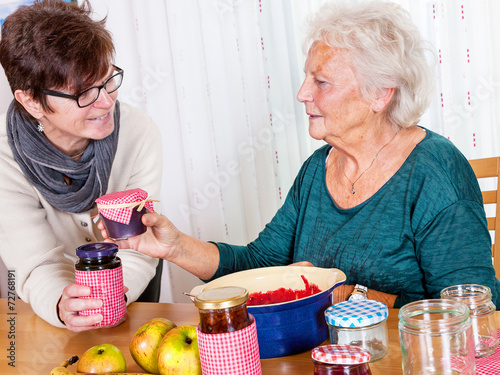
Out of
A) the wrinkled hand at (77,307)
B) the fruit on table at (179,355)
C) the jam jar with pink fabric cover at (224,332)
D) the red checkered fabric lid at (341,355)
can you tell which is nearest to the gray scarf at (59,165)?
the wrinkled hand at (77,307)

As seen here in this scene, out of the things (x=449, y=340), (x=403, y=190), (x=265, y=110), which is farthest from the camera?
(x=265, y=110)

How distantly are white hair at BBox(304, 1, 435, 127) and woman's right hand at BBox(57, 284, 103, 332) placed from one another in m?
0.90

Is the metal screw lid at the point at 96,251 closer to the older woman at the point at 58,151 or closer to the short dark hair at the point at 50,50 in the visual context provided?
the older woman at the point at 58,151

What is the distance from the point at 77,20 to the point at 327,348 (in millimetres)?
1264

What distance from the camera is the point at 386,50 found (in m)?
1.49

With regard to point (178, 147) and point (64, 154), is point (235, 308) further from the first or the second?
point (178, 147)

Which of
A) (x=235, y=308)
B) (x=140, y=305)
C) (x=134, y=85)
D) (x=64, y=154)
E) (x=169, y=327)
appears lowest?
(x=140, y=305)

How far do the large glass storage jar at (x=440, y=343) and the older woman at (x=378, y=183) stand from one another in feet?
1.65

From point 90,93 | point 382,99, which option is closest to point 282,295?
point 382,99

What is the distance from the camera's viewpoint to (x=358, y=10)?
154 cm

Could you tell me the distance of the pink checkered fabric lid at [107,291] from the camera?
1283 millimetres

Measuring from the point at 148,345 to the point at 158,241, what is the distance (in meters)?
0.48

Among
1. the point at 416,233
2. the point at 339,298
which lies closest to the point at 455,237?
the point at 416,233

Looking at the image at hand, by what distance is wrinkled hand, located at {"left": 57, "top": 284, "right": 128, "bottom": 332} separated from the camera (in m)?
1.29
